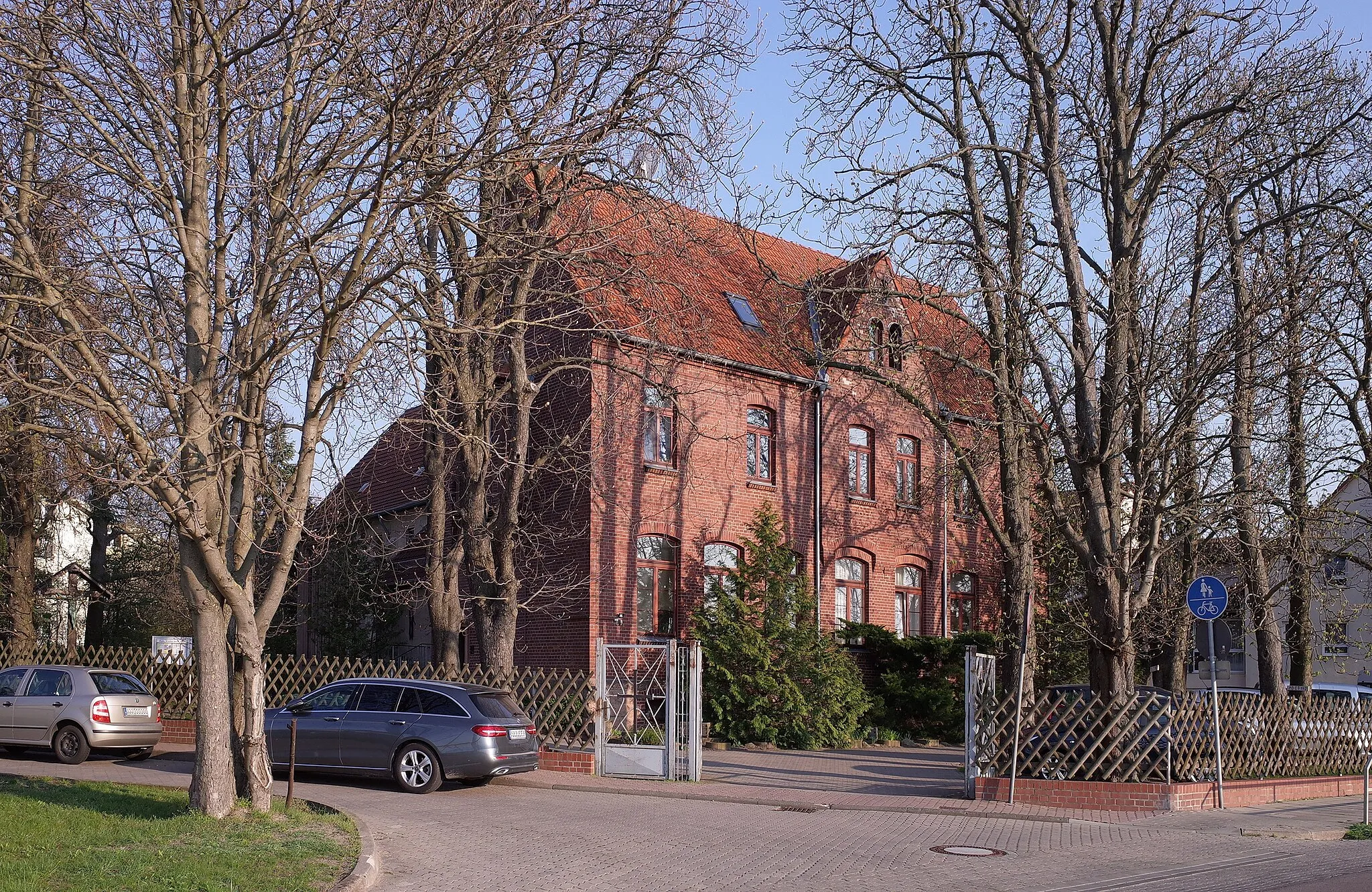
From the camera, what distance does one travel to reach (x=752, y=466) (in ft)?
95.8

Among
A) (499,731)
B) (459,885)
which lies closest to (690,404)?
(499,731)

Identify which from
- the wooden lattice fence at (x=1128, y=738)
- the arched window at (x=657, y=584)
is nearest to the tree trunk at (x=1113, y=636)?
the wooden lattice fence at (x=1128, y=738)

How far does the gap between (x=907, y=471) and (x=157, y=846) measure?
80.8ft

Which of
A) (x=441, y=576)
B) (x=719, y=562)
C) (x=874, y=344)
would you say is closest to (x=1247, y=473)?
(x=874, y=344)

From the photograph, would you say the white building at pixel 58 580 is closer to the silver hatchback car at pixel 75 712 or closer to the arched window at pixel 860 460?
the silver hatchback car at pixel 75 712

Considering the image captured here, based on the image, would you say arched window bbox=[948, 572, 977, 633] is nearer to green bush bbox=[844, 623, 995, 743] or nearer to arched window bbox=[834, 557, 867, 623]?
green bush bbox=[844, 623, 995, 743]

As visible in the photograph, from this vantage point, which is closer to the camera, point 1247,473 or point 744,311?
point 1247,473

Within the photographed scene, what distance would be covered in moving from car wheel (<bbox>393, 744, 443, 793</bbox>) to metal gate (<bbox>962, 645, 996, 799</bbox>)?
7027mm

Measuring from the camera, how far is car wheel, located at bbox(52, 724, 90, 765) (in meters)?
19.3

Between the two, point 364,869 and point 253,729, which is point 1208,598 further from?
point 253,729

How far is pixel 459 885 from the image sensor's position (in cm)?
1023

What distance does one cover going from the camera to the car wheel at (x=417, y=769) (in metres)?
16.9

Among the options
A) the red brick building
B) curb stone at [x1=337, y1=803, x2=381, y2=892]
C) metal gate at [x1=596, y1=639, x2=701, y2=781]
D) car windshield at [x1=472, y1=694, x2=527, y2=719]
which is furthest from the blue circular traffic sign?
curb stone at [x1=337, y1=803, x2=381, y2=892]

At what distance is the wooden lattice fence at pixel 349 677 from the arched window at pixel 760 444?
659cm
